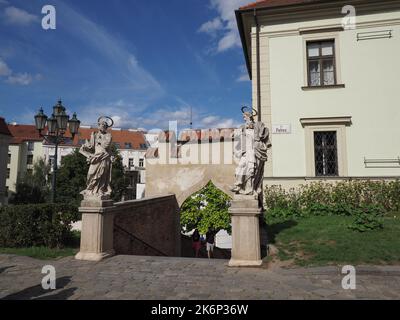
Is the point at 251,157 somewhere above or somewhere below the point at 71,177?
below

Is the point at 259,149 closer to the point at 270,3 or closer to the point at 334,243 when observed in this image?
the point at 334,243

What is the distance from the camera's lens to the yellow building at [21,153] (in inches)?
2250

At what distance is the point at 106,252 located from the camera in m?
7.44

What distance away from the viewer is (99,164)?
7.38 m

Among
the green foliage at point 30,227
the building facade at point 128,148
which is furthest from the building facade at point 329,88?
the building facade at point 128,148

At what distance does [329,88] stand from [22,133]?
62.2 m

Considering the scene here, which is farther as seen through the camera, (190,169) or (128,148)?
(128,148)

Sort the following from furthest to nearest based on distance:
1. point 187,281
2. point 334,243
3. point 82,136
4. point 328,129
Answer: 1. point 82,136
2. point 328,129
3. point 334,243
4. point 187,281

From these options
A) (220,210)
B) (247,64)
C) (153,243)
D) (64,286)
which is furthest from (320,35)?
(220,210)

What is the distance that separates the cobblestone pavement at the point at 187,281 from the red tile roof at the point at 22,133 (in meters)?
60.0
